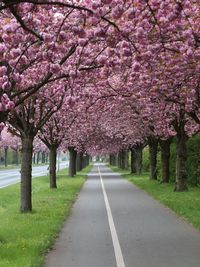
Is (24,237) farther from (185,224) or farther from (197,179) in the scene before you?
(197,179)

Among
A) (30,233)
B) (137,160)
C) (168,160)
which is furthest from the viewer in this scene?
(137,160)

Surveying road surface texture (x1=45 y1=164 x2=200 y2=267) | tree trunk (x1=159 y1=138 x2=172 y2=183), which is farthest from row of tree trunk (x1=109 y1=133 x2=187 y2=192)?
road surface texture (x1=45 y1=164 x2=200 y2=267)

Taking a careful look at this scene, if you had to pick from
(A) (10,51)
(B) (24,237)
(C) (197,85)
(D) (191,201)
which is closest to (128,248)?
(B) (24,237)

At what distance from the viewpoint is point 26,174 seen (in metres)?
19.0

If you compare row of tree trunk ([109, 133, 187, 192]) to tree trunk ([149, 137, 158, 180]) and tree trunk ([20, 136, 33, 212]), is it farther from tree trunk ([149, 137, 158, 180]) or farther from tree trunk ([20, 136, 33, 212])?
tree trunk ([20, 136, 33, 212])

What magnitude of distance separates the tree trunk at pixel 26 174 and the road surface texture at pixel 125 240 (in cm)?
168

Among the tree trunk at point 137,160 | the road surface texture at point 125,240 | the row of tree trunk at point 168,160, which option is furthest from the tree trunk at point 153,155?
the road surface texture at point 125,240

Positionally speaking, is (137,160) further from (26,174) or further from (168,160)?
(26,174)

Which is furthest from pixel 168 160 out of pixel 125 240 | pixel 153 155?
pixel 125 240

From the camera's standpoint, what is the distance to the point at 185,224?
15.4 m

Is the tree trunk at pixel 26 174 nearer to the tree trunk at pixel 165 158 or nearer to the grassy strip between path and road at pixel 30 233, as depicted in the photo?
the grassy strip between path and road at pixel 30 233

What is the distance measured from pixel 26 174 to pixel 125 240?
24.1 feet

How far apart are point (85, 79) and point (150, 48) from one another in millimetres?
5177

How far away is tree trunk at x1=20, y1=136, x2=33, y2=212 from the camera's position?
18875 mm
